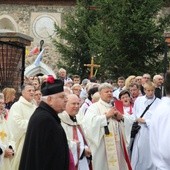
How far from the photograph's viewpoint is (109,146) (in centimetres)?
998

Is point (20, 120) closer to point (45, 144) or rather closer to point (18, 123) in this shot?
point (18, 123)

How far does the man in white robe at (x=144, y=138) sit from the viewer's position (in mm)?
11336

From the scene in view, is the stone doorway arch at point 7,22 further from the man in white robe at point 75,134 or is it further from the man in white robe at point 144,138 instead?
the man in white robe at point 75,134

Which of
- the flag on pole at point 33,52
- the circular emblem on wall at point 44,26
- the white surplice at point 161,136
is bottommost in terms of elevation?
the white surplice at point 161,136

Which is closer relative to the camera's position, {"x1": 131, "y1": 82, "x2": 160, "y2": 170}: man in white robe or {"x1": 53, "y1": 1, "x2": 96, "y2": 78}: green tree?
{"x1": 131, "y1": 82, "x2": 160, "y2": 170}: man in white robe

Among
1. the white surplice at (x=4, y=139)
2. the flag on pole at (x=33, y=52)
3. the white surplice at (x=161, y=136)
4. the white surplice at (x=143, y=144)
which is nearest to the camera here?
the white surplice at (x=161, y=136)

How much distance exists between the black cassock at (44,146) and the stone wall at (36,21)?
24568 millimetres

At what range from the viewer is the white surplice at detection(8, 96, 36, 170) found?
938cm

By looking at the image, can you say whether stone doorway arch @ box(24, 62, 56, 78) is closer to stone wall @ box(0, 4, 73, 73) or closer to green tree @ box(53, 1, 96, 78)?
green tree @ box(53, 1, 96, 78)

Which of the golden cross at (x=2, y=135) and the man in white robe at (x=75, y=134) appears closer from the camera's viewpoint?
the man in white robe at (x=75, y=134)

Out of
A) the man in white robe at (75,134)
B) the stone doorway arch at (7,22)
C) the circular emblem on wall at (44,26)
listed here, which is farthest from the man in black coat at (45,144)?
the stone doorway arch at (7,22)

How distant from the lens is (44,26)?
1225 inches

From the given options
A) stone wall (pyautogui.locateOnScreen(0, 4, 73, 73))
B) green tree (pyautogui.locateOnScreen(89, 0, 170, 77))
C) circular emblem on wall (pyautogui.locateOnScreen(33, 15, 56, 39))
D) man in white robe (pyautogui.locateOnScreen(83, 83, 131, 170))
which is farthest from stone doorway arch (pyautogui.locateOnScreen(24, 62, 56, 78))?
man in white robe (pyautogui.locateOnScreen(83, 83, 131, 170))

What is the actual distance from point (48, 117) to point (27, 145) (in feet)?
1.22
